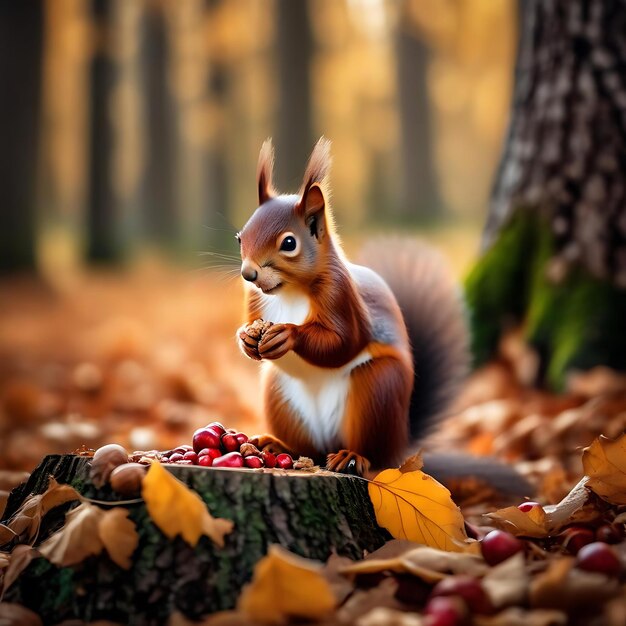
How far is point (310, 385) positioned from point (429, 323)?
1.51 ft

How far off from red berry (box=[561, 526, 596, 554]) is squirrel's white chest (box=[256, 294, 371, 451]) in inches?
19.6

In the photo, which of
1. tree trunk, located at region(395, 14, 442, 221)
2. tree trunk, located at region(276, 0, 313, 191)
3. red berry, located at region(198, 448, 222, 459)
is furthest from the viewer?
tree trunk, located at region(395, 14, 442, 221)

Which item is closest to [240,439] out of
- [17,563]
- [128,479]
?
[128,479]

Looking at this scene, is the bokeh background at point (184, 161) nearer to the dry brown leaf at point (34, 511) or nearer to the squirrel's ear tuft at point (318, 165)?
the squirrel's ear tuft at point (318, 165)

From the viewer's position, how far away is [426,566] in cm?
126

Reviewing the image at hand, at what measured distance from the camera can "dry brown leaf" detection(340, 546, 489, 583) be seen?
48.6 inches

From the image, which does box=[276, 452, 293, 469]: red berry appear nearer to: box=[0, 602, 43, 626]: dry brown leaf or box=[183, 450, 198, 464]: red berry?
box=[183, 450, 198, 464]: red berry

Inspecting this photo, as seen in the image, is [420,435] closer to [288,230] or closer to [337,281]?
[337,281]

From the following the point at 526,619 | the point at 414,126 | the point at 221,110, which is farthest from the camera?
the point at 414,126

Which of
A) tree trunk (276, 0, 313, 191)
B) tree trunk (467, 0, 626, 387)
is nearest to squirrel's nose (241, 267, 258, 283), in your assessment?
tree trunk (467, 0, 626, 387)

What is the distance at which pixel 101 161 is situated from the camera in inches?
341

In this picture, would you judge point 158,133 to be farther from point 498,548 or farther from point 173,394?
point 498,548

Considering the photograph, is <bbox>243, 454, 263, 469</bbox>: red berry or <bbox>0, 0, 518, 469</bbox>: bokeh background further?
<bbox>0, 0, 518, 469</bbox>: bokeh background

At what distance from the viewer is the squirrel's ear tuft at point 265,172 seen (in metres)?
1.73
